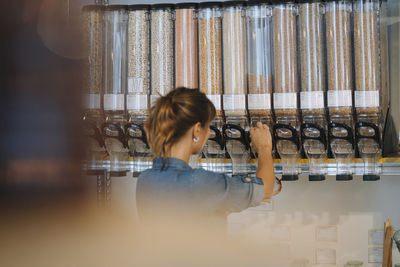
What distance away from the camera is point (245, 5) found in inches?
58.3

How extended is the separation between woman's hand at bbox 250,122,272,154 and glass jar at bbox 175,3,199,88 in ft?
0.94

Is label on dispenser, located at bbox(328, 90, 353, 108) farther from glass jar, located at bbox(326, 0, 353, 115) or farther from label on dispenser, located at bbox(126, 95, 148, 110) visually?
label on dispenser, located at bbox(126, 95, 148, 110)

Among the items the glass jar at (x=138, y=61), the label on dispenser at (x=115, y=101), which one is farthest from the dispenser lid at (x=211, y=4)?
the label on dispenser at (x=115, y=101)

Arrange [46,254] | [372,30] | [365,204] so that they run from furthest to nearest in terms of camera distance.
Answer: [365,204] → [372,30] → [46,254]

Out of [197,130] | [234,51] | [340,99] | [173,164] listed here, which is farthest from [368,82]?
[173,164]

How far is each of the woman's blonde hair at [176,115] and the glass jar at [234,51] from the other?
194mm

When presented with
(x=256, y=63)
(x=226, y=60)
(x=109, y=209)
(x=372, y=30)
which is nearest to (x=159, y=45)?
(x=226, y=60)

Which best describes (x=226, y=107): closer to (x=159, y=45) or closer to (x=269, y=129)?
(x=269, y=129)

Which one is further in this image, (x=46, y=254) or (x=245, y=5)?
(x=245, y=5)

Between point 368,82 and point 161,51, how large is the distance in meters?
0.73

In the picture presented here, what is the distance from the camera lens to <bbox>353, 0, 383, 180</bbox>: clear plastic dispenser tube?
1.37 m

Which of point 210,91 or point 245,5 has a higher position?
point 245,5

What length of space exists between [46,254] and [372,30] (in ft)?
4.90

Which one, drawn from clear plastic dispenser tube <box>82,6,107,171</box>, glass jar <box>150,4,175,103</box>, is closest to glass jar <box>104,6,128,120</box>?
glass jar <box>150,4,175,103</box>
